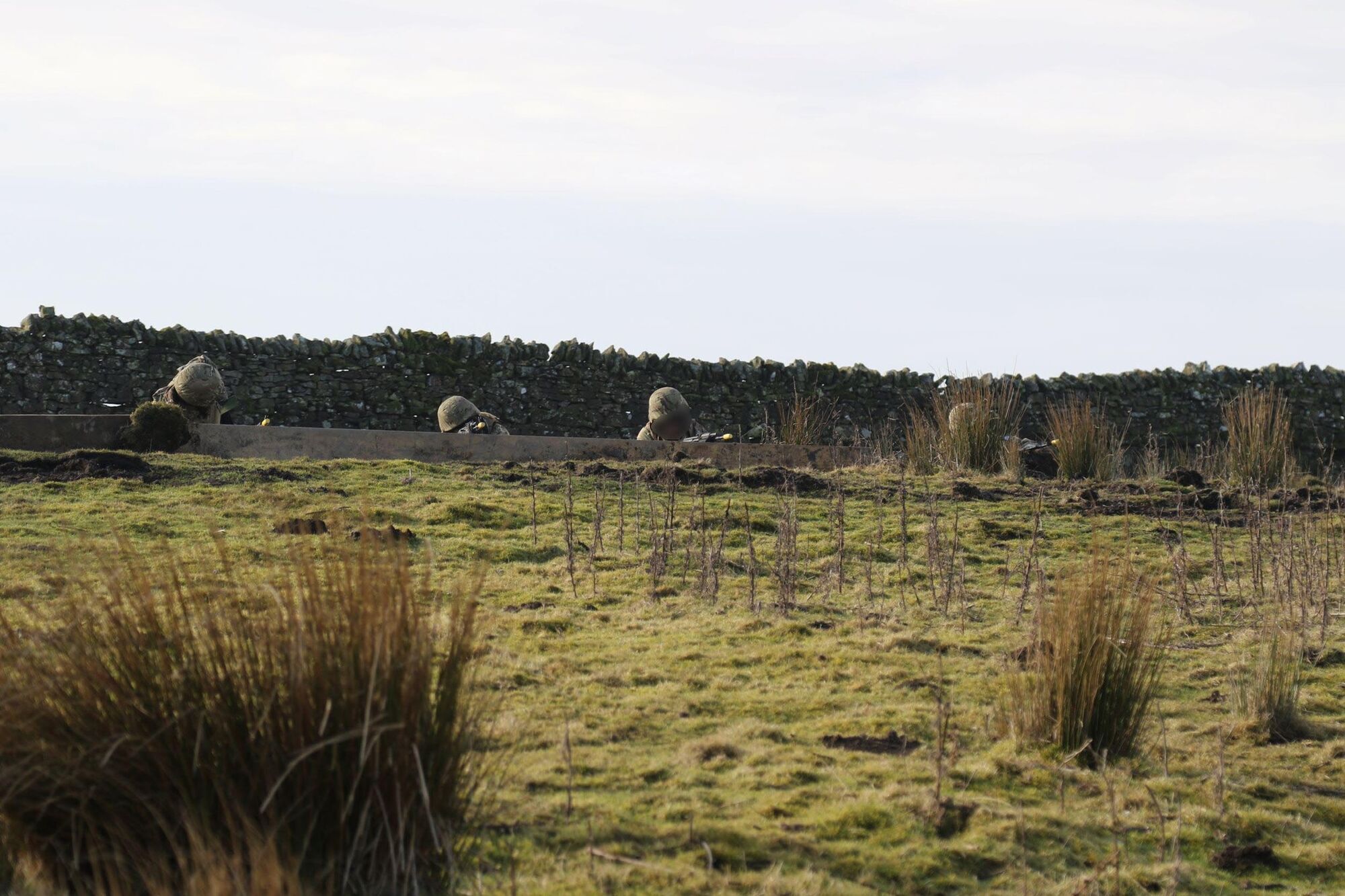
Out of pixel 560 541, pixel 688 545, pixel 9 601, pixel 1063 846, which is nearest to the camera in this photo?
pixel 1063 846

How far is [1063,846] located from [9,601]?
5.13m

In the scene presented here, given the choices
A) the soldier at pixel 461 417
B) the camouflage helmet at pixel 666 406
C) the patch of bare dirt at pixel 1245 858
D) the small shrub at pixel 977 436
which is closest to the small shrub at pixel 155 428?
the soldier at pixel 461 417

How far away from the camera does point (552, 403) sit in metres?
18.9

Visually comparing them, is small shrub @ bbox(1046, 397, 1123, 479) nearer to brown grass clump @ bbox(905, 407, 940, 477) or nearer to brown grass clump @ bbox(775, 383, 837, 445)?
brown grass clump @ bbox(905, 407, 940, 477)

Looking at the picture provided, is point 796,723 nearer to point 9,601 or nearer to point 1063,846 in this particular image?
point 1063,846

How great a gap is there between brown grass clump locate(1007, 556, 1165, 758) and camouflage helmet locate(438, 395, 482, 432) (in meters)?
11.4

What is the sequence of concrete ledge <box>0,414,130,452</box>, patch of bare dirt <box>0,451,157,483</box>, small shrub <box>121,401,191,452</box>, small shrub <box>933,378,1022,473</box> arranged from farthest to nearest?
small shrub <box>933,378,1022,473</box> → concrete ledge <box>0,414,130,452</box> → small shrub <box>121,401,191,452</box> → patch of bare dirt <box>0,451,157,483</box>

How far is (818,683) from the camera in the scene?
239 inches

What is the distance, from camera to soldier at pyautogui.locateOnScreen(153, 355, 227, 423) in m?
14.4

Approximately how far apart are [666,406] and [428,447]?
141 inches

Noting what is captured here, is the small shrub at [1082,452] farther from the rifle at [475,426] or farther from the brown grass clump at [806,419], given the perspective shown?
the rifle at [475,426]

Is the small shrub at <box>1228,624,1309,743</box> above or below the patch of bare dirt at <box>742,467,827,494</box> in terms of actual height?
below

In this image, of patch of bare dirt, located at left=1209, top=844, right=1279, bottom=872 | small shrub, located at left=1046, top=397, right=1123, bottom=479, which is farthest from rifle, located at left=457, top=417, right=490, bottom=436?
patch of bare dirt, located at left=1209, top=844, right=1279, bottom=872

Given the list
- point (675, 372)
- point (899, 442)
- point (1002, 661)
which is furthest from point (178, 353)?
point (1002, 661)
